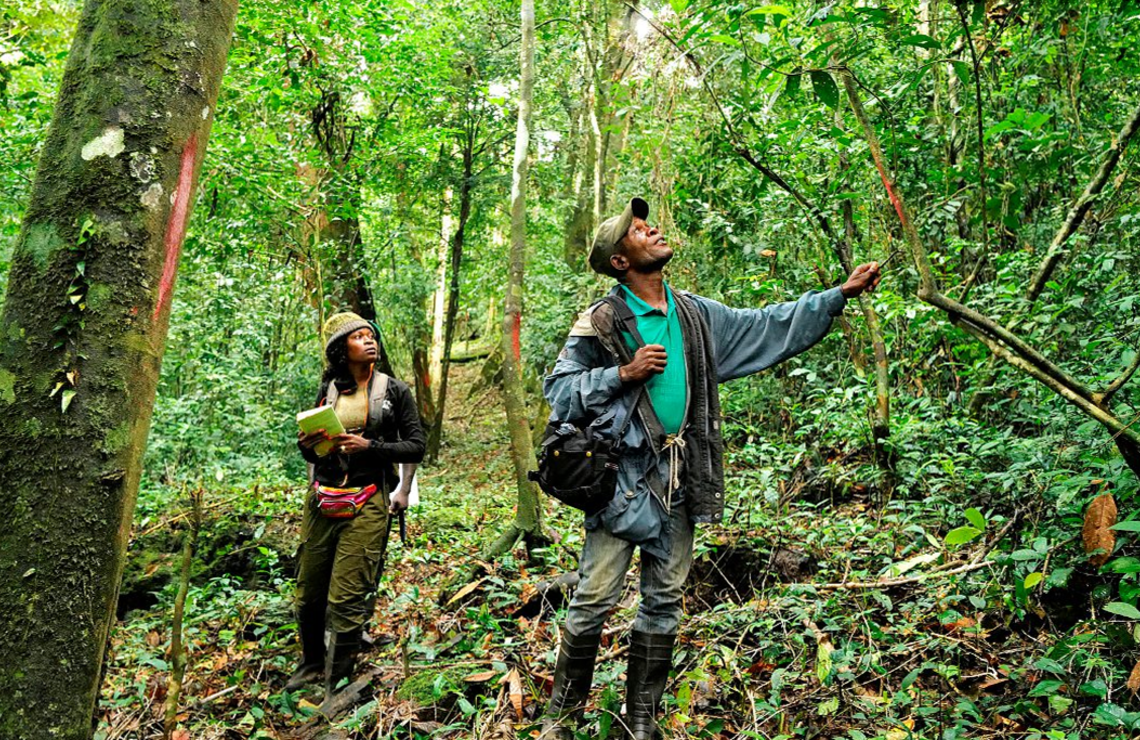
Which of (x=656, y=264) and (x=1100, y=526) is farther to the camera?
(x=656, y=264)

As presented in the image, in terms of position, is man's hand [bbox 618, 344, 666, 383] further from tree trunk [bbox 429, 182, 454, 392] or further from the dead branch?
tree trunk [bbox 429, 182, 454, 392]

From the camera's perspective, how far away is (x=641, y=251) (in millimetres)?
3705

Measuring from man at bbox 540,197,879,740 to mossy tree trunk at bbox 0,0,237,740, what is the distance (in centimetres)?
192

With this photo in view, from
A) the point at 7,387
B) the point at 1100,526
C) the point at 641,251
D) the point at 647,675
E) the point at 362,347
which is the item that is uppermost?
the point at 641,251

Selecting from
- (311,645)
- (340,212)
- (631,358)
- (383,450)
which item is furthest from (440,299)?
(631,358)

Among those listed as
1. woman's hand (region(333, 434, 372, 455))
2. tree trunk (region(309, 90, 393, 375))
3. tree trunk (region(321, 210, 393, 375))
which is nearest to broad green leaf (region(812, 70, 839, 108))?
woman's hand (region(333, 434, 372, 455))

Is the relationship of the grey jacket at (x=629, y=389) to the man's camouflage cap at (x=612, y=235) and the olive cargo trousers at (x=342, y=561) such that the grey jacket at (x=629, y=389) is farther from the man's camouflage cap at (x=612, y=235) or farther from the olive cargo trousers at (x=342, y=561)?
the olive cargo trousers at (x=342, y=561)

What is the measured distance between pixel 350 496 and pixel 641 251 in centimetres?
243

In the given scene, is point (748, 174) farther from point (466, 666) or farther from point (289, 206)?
point (466, 666)

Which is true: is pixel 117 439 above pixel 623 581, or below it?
above

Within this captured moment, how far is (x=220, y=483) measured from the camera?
952 centimetres

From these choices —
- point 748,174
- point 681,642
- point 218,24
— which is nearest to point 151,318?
point 218,24

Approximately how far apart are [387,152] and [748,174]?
18.8 feet

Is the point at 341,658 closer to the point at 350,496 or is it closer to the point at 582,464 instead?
the point at 350,496
